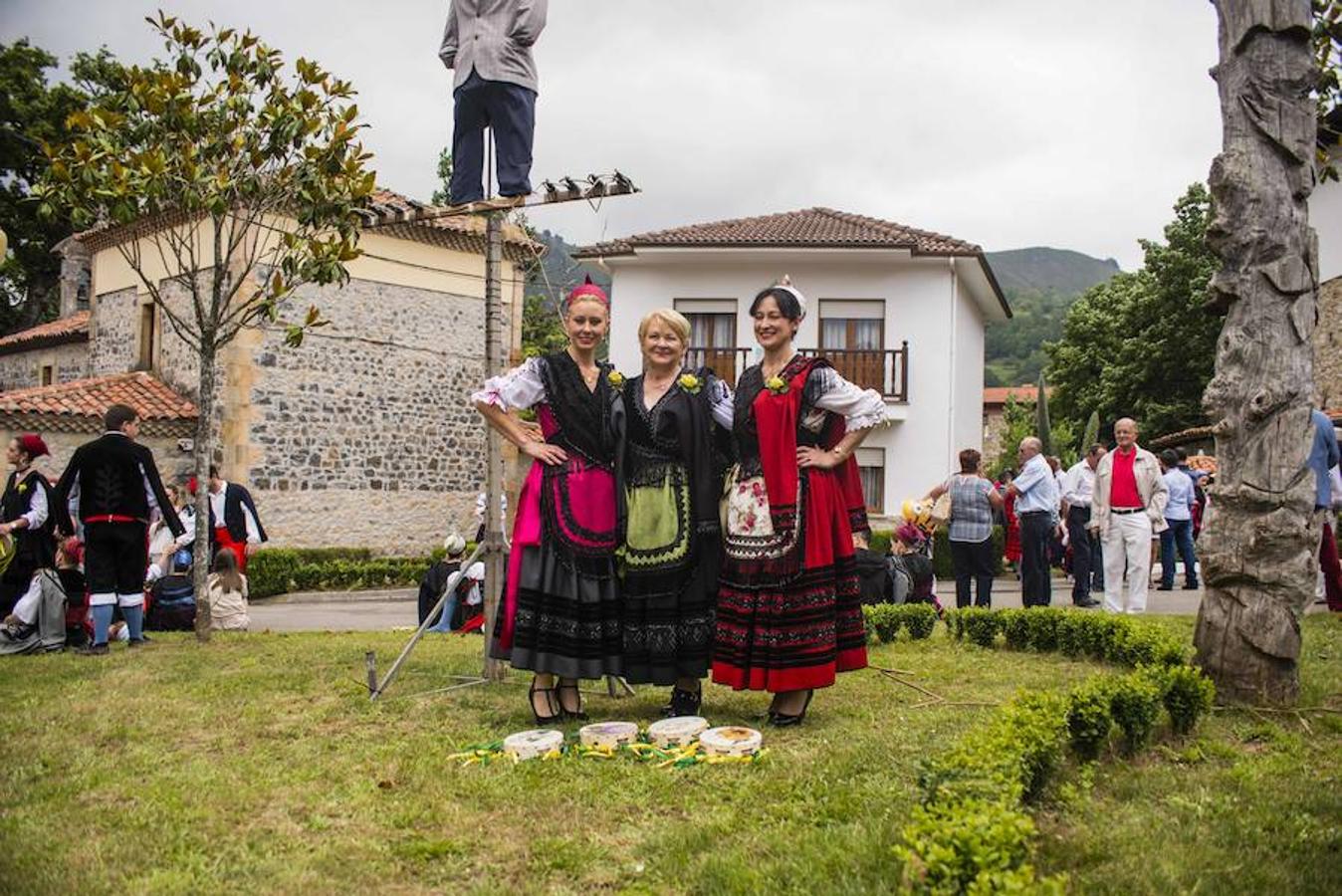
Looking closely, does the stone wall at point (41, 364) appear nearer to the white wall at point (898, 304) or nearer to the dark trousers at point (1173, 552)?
the white wall at point (898, 304)

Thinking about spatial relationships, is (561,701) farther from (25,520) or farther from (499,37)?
(25,520)

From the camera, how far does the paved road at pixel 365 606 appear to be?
43.8 feet

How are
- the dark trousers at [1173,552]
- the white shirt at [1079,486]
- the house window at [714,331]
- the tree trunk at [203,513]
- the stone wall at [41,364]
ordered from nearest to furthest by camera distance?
the tree trunk at [203,513] → the white shirt at [1079,486] → the dark trousers at [1173,552] → the stone wall at [41,364] → the house window at [714,331]

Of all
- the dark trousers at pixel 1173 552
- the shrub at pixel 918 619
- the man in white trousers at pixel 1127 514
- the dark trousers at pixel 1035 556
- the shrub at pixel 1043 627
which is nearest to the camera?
the shrub at pixel 1043 627

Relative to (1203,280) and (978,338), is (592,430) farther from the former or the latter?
(1203,280)

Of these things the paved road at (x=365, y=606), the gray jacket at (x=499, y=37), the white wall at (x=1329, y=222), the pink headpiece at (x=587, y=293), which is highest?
the white wall at (x=1329, y=222)

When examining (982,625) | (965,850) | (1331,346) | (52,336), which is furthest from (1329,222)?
(52,336)

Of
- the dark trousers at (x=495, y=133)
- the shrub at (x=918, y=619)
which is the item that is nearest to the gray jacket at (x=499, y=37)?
the dark trousers at (x=495, y=133)

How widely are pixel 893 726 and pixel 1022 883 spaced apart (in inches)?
110

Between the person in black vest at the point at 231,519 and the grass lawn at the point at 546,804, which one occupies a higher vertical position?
the person in black vest at the point at 231,519

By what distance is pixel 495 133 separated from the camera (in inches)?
292

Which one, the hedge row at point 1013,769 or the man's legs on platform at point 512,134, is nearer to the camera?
the hedge row at point 1013,769

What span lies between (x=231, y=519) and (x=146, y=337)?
44.4 ft

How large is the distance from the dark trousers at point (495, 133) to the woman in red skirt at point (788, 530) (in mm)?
2413
